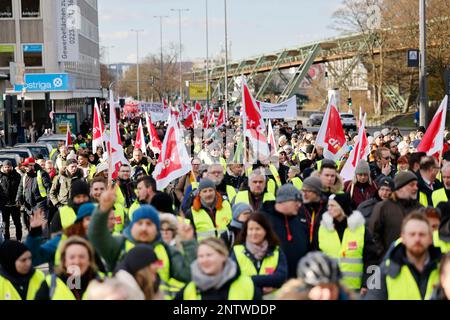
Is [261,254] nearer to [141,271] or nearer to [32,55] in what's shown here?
[141,271]

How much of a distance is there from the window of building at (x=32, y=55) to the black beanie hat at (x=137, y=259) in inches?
1985

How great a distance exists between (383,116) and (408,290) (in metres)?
64.3

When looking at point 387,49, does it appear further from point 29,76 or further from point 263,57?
point 263,57

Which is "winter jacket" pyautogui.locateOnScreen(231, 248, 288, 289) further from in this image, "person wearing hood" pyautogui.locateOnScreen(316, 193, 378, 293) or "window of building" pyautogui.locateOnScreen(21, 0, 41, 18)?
"window of building" pyautogui.locateOnScreen(21, 0, 41, 18)

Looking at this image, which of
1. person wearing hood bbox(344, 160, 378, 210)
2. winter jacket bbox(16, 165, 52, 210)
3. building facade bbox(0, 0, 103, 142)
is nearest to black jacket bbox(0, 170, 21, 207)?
winter jacket bbox(16, 165, 52, 210)

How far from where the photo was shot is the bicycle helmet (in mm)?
4742

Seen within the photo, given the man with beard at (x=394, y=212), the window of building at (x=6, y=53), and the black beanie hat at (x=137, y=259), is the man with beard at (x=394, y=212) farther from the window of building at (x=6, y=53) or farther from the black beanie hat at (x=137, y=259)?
the window of building at (x=6, y=53)

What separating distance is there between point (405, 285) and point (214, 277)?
1.28 m

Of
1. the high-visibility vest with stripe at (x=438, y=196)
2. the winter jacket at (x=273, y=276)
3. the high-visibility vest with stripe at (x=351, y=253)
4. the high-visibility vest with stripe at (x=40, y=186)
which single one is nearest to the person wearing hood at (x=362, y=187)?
the high-visibility vest with stripe at (x=438, y=196)

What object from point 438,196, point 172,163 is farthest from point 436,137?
point 172,163

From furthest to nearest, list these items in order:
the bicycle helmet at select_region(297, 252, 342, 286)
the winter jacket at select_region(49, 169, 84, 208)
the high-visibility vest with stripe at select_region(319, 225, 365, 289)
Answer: the winter jacket at select_region(49, 169, 84, 208)
the high-visibility vest with stripe at select_region(319, 225, 365, 289)
the bicycle helmet at select_region(297, 252, 342, 286)

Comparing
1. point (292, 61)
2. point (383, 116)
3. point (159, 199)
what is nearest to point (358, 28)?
point (383, 116)

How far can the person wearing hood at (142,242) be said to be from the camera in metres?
6.34
